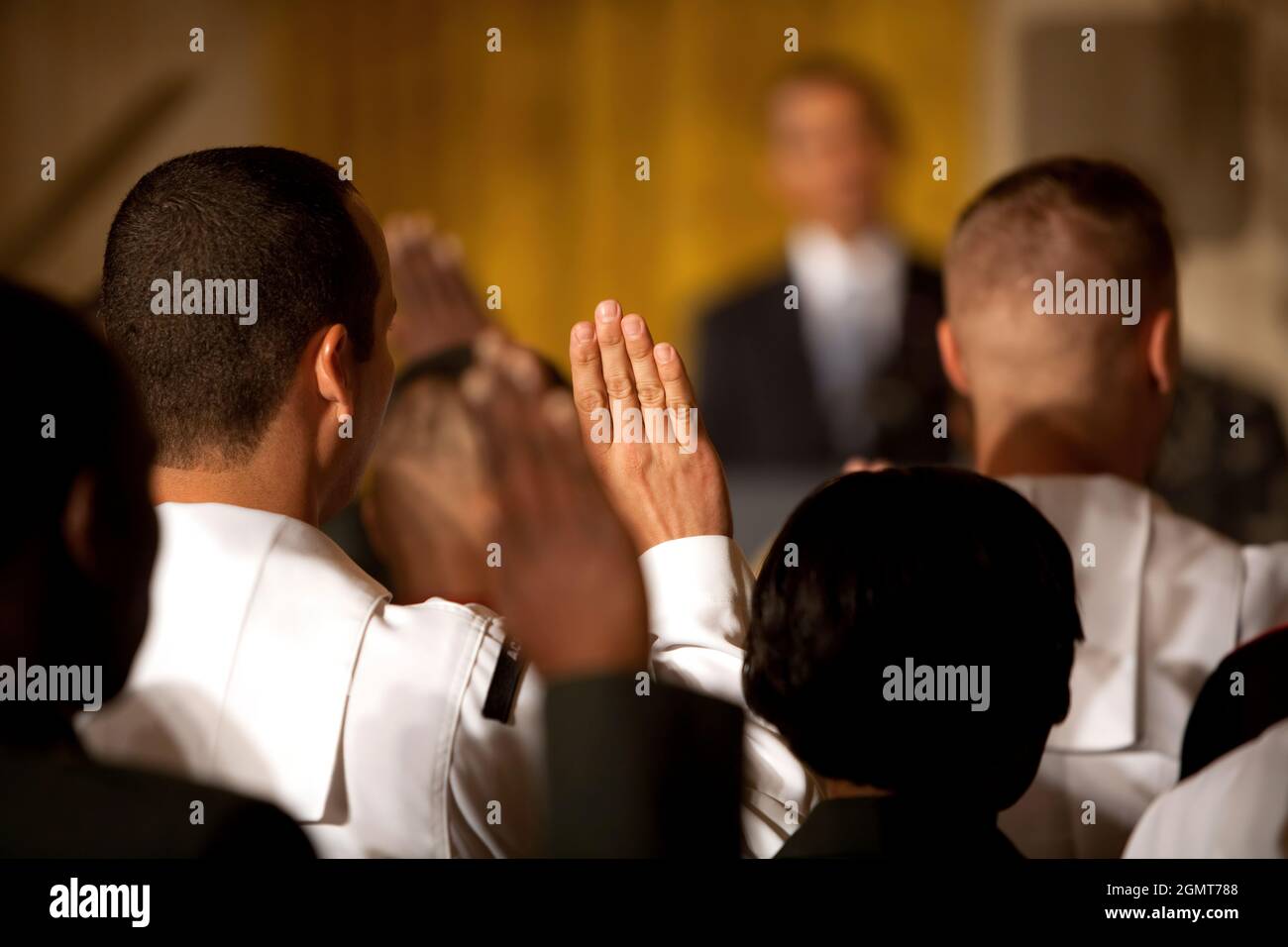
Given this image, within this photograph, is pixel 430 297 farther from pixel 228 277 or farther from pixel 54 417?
pixel 54 417

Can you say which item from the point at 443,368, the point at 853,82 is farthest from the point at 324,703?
the point at 853,82

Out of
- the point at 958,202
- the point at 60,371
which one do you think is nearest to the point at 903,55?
the point at 958,202

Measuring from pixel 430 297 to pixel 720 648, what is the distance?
88cm

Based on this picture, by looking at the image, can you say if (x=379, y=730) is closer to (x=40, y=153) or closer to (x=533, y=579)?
(x=533, y=579)

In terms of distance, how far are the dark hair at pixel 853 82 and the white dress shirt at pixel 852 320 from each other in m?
0.32

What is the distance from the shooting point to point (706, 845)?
1.06 meters

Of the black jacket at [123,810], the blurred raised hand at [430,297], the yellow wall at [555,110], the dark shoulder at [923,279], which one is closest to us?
the black jacket at [123,810]

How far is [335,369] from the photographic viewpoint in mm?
1086

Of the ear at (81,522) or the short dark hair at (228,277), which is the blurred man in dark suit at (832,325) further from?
the ear at (81,522)

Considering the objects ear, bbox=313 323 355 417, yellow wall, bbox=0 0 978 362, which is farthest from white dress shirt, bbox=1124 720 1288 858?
yellow wall, bbox=0 0 978 362

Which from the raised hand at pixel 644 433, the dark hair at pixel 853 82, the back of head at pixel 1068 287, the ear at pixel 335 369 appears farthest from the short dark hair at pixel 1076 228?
the dark hair at pixel 853 82

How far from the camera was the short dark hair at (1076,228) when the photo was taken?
1438mm
